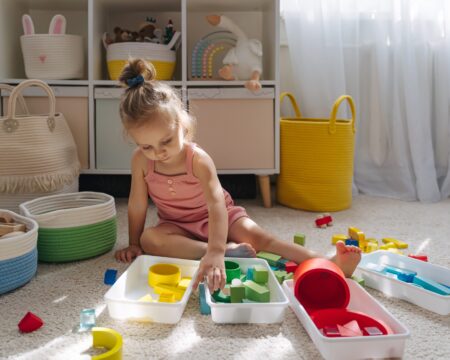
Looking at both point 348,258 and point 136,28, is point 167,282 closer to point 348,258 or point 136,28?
point 348,258

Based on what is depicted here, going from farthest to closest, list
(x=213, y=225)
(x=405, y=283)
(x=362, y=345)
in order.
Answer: (x=213, y=225) < (x=405, y=283) < (x=362, y=345)

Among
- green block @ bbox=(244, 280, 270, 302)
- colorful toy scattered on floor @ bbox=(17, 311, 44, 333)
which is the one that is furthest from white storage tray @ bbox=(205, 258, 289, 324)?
colorful toy scattered on floor @ bbox=(17, 311, 44, 333)

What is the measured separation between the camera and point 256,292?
2.79 feet

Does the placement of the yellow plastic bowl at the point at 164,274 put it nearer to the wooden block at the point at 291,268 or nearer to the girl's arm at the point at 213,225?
the girl's arm at the point at 213,225

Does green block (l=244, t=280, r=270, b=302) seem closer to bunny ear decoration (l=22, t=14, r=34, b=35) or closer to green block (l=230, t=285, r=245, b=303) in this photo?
green block (l=230, t=285, r=245, b=303)

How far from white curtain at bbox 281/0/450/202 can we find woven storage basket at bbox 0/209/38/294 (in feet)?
3.94

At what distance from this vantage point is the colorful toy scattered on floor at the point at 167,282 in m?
0.87

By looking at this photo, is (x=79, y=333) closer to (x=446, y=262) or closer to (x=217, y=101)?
(x=446, y=262)

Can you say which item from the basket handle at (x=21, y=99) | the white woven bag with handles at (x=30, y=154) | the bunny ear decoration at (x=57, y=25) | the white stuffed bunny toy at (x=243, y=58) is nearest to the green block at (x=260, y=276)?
the white woven bag with handles at (x=30, y=154)

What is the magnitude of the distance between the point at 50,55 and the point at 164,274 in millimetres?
963

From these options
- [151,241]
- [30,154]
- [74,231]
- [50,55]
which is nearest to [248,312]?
[151,241]

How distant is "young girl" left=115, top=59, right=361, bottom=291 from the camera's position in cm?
97

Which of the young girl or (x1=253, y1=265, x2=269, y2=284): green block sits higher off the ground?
the young girl

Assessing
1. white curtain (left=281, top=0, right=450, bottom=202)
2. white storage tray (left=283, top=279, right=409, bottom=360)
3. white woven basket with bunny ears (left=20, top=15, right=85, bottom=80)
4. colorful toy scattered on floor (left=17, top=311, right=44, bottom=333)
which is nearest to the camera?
white storage tray (left=283, top=279, right=409, bottom=360)
